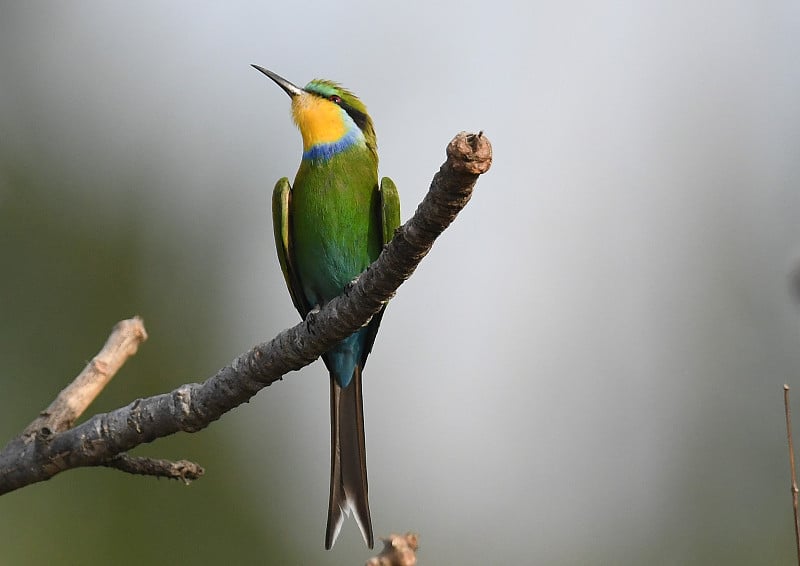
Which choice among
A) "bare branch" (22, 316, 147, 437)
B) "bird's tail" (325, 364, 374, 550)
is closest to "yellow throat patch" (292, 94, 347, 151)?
"bird's tail" (325, 364, 374, 550)

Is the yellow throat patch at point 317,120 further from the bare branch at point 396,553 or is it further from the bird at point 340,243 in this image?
the bare branch at point 396,553

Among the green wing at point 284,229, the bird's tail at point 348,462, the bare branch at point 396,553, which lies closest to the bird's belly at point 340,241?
the green wing at point 284,229

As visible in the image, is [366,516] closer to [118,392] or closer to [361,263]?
[361,263]

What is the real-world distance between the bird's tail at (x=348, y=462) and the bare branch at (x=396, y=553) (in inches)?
71.0

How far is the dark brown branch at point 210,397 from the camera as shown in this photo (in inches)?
102

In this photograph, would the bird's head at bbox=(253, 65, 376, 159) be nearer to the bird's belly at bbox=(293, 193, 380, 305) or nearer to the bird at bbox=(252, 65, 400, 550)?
the bird at bbox=(252, 65, 400, 550)

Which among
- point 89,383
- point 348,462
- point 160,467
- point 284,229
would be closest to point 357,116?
point 284,229

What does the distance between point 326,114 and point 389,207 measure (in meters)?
0.72

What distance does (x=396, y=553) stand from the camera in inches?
53.4

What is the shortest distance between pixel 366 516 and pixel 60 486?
3156 mm

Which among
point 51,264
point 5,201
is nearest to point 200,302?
point 51,264

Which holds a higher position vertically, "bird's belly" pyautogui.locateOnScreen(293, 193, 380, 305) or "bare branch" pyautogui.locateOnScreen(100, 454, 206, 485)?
"bird's belly" pyautogui.locateOnScreen(293, 193, 380, 305)

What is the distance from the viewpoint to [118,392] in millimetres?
6617

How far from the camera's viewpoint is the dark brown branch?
8.52 feet
